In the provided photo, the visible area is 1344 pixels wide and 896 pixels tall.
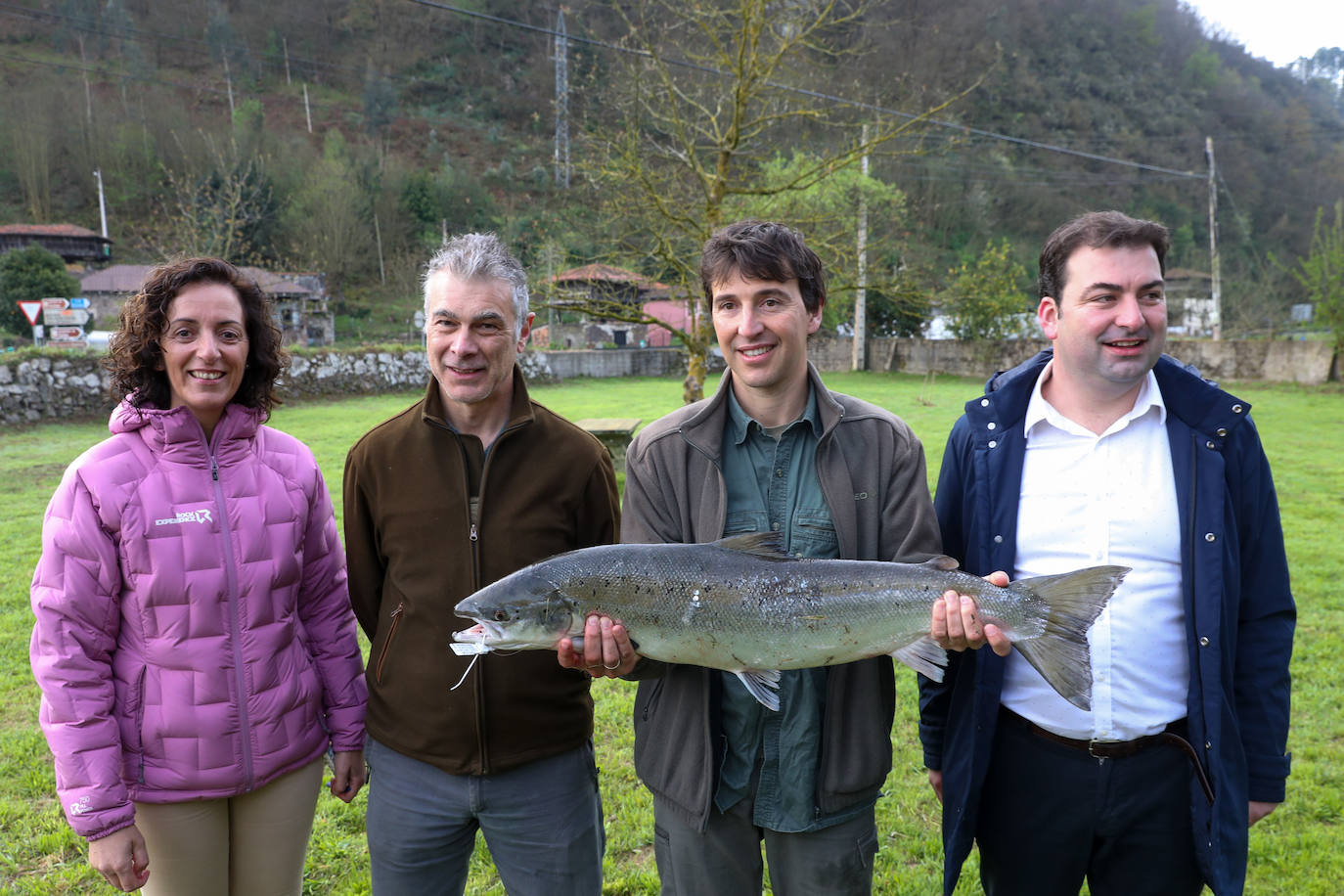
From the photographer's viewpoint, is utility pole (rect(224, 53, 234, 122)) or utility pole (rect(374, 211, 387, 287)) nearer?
utility pole (rect(374, 211, 387, 287))

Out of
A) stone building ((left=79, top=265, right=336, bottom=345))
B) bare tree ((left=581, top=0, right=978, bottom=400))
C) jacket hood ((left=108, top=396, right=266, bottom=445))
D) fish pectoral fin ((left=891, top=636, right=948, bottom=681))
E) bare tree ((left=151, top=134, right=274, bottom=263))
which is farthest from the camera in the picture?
stone building ((left=79, top=265, right=336, bottom=345))

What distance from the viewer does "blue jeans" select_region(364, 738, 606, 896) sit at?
2936 millimetres

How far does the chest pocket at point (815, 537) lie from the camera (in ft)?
9.33

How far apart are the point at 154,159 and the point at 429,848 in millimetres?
76961

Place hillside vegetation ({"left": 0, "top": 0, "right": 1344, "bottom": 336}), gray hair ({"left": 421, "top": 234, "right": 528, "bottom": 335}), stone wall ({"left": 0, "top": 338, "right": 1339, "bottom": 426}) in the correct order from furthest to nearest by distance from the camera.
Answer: hillside vegetation ({"left": 0, "top": 0, "right": 1344, "bottom": 336}) → stone wall ({"left": 0, "top": 338, "right": 1339, "bottom": 426}) → gray hair ({"left": 421, "top": 234, "right": 528, "bottom": 335})

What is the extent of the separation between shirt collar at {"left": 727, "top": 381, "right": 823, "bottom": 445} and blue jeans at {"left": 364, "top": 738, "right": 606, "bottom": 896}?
143 cm

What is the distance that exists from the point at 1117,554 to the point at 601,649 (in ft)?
6.19

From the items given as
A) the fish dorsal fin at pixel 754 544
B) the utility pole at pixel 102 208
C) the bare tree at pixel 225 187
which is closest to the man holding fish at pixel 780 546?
the fish dorsal fin at pixel 754 544

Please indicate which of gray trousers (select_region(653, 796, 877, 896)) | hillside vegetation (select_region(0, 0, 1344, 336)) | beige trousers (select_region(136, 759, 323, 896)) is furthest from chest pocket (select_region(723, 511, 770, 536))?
hillside vegetation (select_region(0, 0, 1344, 336))

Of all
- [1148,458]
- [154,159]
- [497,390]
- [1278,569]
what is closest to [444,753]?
[497,390]

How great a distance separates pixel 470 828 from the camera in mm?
3031

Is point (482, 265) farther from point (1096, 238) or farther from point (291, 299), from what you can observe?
point (291, 299)

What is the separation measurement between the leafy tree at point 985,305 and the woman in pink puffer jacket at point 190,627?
126 feet

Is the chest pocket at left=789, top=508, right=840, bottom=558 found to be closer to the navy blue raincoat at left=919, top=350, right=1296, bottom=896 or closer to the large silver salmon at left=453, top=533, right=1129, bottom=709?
the large silver salmon at left=453, top=533, right=1129, bottom=709
